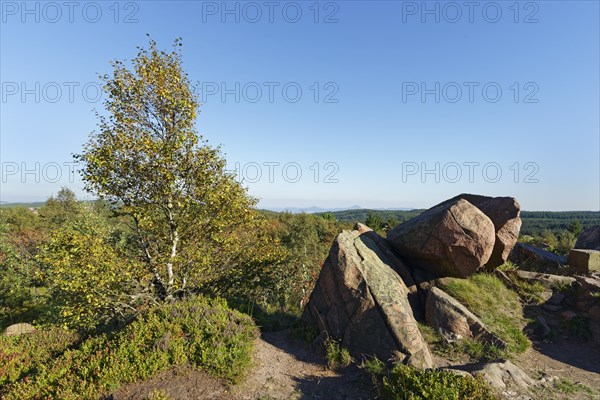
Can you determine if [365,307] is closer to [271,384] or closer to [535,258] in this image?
[271,384]

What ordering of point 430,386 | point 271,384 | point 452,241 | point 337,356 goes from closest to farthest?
point 430,386, point 271,384, point 337,356, point 452,241

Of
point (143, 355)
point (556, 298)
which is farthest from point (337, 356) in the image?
point (556, 298)

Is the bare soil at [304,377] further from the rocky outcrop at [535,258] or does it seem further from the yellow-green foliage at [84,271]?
the rocky outcrop at [535,258]

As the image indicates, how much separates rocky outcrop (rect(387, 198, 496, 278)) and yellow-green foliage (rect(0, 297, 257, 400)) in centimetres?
894

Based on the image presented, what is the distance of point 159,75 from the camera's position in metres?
13.9

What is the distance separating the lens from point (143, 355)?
34.6 ft

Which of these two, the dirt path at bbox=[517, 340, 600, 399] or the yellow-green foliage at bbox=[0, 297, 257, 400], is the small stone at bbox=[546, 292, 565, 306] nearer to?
the dirt path at bbox=[517, 340, 600, 399]

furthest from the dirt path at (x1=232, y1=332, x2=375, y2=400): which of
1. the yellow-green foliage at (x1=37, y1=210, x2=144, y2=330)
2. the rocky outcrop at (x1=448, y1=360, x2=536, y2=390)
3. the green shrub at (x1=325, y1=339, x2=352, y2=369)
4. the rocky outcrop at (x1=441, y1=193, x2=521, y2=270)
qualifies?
the rocky outcrop at (x1=441, y1=193, x2=521, y2=270)

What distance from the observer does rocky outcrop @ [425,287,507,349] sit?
12.5 metres

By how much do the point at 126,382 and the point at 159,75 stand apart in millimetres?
12454

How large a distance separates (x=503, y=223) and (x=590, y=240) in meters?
17.3

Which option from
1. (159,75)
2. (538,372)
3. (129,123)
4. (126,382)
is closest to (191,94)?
(159,75)

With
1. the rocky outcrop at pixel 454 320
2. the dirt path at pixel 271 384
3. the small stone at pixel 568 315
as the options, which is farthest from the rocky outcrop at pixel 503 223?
the dirt path at pixel 271 384

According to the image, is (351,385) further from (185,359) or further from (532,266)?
(532,266)
